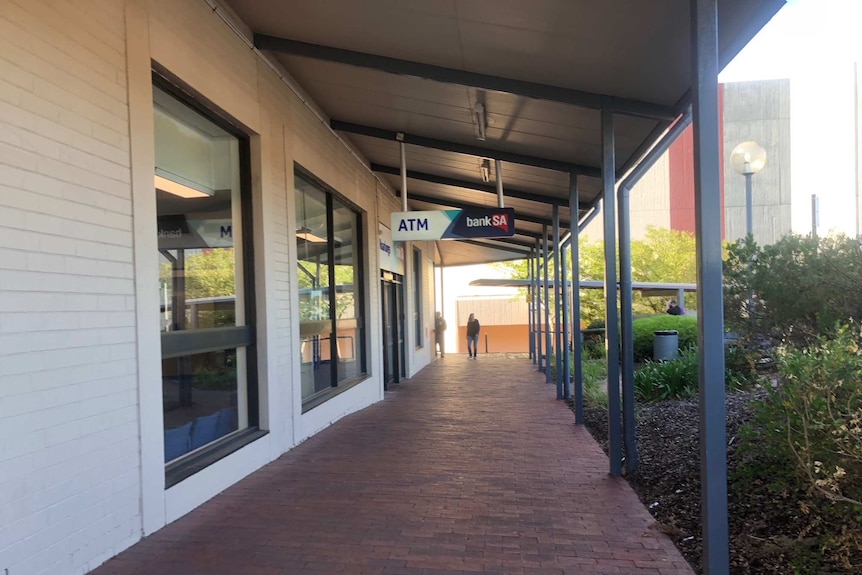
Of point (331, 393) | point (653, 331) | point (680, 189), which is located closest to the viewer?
point (331, 393)

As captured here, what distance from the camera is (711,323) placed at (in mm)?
3057

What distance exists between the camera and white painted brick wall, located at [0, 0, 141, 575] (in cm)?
299

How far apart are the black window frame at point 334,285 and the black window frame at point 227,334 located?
1157 mm

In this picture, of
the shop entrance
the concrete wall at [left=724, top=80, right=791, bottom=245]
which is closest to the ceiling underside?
the shop entrance

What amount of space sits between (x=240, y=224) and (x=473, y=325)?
1579cm

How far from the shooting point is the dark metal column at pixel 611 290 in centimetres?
548

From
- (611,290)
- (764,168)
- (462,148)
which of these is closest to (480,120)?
(462,148)

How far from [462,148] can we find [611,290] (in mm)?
3316

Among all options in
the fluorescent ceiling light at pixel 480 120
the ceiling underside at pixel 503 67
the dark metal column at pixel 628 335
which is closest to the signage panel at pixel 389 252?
the ceiling underside at pixel 503 67

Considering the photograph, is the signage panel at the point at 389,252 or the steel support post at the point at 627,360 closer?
the steel support post at the point at 627,360

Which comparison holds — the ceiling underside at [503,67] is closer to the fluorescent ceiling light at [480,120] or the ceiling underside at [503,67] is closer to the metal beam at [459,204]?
the fluorescent ceiling light at [480,120]

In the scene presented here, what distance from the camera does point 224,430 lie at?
5570mm

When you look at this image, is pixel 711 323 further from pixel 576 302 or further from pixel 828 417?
pixel 576 302

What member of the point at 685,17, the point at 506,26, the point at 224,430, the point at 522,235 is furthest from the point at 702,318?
the point at 522,235
